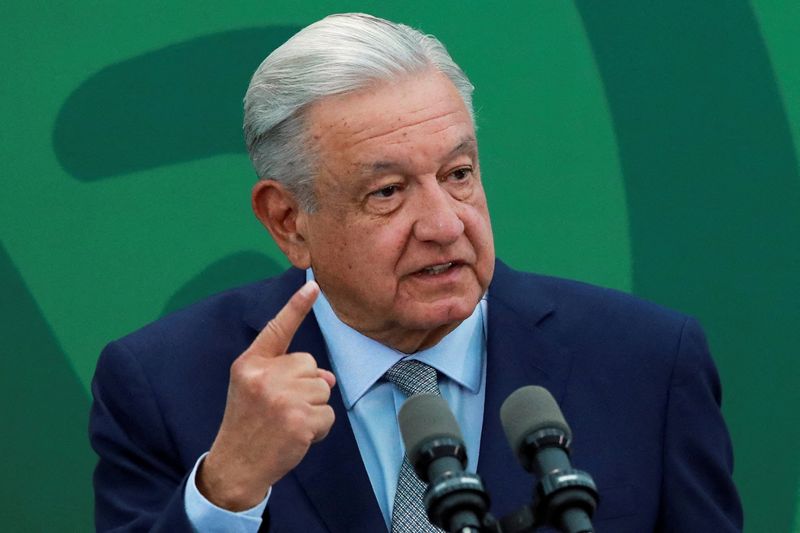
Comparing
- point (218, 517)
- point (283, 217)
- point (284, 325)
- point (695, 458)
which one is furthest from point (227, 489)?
point (695, 458)

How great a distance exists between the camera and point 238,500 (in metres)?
2.52

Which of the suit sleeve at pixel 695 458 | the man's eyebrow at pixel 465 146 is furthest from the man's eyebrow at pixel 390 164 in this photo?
the suit sleeve at pixel 695 458

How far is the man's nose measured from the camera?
2.74 m

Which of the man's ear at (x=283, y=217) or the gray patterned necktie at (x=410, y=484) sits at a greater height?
the man's ear at (x=283, y=217)

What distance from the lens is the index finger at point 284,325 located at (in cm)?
246

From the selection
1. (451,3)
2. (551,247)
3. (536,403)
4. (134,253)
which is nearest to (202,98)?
(134,253)

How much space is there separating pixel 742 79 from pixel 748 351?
2.06ft

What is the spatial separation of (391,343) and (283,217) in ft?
1.04

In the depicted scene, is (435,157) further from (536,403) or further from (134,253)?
(134,253)

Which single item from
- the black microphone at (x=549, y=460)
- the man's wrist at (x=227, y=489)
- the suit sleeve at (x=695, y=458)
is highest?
the black microphone at (x=549, y=460)

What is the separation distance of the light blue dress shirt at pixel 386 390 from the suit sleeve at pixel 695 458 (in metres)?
0.36

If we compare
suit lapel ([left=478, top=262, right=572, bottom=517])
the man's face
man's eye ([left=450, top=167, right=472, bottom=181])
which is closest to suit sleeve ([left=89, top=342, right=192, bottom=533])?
the man's face

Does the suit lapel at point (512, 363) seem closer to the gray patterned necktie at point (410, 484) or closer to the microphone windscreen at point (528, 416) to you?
the gray patterned necktie at point (410, 484)

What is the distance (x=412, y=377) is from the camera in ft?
9.65
